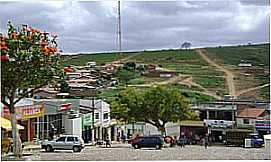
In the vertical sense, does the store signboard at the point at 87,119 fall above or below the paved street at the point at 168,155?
above

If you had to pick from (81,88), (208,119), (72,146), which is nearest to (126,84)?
(81,88)

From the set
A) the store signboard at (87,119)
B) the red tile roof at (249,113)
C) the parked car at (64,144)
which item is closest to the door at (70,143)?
the parked car at (64,144)

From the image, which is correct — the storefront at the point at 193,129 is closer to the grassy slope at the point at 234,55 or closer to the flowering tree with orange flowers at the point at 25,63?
the grassy slope at the point at 234,55

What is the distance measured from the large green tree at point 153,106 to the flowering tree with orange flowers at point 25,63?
6147 mm

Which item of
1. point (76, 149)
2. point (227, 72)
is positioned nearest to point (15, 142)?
point (76, 149)

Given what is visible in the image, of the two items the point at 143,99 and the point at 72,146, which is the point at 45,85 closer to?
the point at 72,146

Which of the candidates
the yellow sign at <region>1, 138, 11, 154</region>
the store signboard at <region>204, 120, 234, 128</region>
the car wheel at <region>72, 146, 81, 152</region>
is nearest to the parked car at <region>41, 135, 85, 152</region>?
the car wheel at <region>72, 146, 81, 152</region>

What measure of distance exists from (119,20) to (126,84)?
5.01 meters

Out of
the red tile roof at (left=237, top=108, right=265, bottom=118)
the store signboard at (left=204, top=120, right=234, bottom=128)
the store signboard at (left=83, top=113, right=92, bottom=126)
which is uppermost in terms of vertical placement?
the red tile roof at (left=237, top=108, right=265, bottom=118)

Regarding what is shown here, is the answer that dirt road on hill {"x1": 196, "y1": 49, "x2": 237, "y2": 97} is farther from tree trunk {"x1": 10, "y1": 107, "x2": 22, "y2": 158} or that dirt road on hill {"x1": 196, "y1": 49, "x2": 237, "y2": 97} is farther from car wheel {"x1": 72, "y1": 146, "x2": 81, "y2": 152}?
tree trunk {"x1": 10, "y1": 107, "x2": 22, "y2": 158}

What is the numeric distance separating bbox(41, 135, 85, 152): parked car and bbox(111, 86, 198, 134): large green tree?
231cm

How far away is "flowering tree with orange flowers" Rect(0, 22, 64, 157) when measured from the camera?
5.21 m

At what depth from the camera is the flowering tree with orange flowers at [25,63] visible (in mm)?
5207

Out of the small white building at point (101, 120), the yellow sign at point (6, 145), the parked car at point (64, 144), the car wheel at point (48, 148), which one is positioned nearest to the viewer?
the yellow sign at point (6, 145)
